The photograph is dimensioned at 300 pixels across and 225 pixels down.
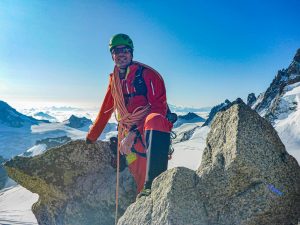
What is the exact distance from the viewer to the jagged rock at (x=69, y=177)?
22.9 feet

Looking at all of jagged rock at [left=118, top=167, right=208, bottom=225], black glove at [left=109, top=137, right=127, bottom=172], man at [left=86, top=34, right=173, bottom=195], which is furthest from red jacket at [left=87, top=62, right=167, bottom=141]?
jagged rock at [left=118, top=167, right=208, bottom=225]

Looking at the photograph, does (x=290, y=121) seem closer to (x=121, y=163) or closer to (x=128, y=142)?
(x=121, y=163)

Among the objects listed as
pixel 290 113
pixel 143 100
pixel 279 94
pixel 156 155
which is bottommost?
pixel 156 155

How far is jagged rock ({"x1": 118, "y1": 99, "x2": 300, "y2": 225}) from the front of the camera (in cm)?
362

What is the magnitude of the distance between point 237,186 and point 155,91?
9.87ft

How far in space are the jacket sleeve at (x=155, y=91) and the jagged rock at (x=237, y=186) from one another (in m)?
1.97

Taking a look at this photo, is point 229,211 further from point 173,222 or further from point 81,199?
point 81,199

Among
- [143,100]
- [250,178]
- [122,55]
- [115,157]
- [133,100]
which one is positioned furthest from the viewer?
[115,157]

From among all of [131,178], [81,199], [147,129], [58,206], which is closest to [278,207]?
[147,129]

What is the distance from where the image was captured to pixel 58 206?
→ 733 centimetres

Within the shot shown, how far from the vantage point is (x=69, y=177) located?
7.35m

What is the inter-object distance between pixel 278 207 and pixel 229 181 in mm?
603

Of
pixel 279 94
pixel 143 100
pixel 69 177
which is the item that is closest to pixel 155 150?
pixel 143 100

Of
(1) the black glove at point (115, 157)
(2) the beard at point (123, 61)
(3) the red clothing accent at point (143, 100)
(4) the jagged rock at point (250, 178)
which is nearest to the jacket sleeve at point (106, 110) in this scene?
(1) the black glove at point (115, 157)
